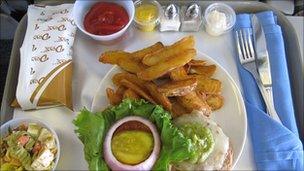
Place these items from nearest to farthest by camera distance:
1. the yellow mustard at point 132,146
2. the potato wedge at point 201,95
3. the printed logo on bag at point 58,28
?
the yellow mustard at point 132,146 → the potato wedge at point 201,95 → the printed logo on bag at point 58,28

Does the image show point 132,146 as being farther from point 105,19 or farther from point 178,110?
point 105,19

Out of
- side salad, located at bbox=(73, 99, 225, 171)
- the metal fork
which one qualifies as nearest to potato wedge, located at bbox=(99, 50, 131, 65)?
side salad, located at bbox=(73, 99, 225, 171)

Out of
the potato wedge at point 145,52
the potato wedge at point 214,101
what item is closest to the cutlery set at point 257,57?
the potato wedge at point 214,101

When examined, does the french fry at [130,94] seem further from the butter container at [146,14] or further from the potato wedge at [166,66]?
the butter container at [146,14]

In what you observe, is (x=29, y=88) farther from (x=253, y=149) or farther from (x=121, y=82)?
(x=253, y=149)

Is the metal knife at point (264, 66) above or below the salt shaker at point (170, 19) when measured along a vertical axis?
below

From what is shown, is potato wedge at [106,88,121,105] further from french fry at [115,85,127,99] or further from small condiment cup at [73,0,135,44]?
small condiment cup at [73,0,135,44]
